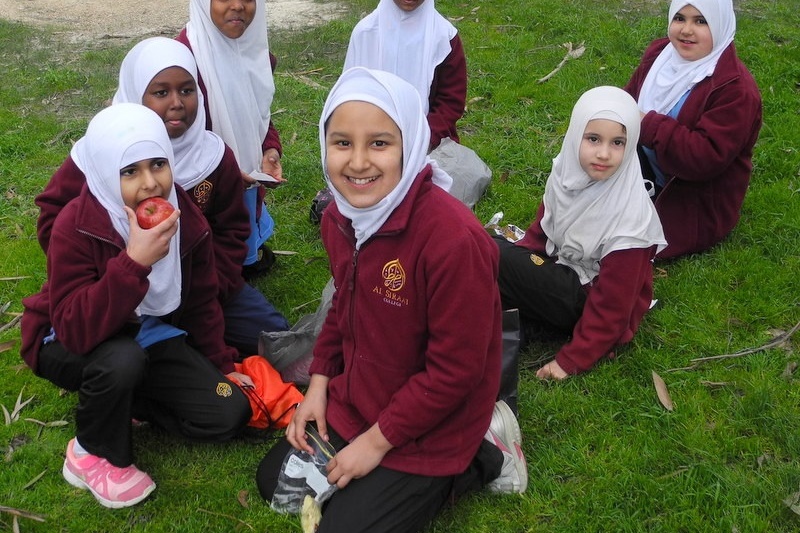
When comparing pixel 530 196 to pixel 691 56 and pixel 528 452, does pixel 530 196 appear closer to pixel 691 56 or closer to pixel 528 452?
pixel 691 56

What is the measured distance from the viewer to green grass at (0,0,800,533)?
3.32m

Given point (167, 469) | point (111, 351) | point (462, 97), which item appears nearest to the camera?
point (111, 351)

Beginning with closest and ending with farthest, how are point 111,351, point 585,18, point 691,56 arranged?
point 111,351, point 691,56, point 585,18

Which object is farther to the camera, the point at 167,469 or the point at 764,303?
the point at 764,303

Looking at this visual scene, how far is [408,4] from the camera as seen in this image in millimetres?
5320

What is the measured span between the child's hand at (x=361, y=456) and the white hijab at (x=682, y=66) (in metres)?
3.04

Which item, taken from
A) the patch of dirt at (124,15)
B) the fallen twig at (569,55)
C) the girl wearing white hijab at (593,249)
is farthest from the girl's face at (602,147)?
the patch of dirt at (124,15)

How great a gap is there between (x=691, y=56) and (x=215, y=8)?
2.86m

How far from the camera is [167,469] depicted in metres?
3.61

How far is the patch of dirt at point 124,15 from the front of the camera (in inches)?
370

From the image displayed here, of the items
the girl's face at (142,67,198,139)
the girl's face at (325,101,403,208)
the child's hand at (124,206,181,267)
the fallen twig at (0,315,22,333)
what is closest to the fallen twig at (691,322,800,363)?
the girl's face at (325,101,403,208)

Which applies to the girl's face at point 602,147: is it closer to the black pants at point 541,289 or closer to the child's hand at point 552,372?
the black pants at point 541,289

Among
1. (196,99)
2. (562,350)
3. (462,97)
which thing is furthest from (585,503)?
(462,97)

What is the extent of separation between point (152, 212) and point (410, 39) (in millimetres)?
2792
